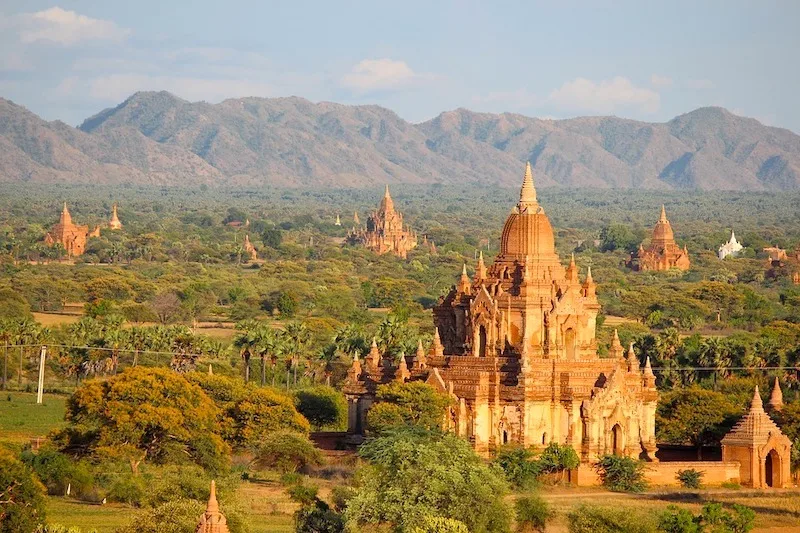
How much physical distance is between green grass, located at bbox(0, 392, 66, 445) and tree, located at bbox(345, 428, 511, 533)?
55.4 feet

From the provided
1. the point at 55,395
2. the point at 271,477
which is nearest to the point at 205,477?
the point at 271,477

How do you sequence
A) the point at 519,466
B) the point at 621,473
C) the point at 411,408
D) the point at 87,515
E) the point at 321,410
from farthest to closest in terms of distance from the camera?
the point at 321,410, the point at 411,408, the point at 621,473, the point at 519,466, the point at 87,515

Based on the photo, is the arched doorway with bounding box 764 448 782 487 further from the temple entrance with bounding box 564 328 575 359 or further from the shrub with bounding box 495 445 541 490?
the shrub with bounding box 495 445 541 490

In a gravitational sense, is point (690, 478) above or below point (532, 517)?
above

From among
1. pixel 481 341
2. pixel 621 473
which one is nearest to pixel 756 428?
pixel 621 473

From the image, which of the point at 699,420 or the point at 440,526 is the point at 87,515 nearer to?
the point at 440,526

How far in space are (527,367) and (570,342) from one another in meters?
2.63

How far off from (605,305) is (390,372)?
235 feet

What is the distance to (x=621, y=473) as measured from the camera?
58594mm

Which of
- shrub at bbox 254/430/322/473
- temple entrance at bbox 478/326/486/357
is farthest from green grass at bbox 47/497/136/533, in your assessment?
temple entrance at bbox 478/326/486/357

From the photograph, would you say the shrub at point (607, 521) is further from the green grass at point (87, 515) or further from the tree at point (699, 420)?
the tree at point (699, 420)

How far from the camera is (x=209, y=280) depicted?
507 ft

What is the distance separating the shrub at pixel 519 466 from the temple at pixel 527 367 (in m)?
1.21

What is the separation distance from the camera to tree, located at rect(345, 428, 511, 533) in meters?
46.8
